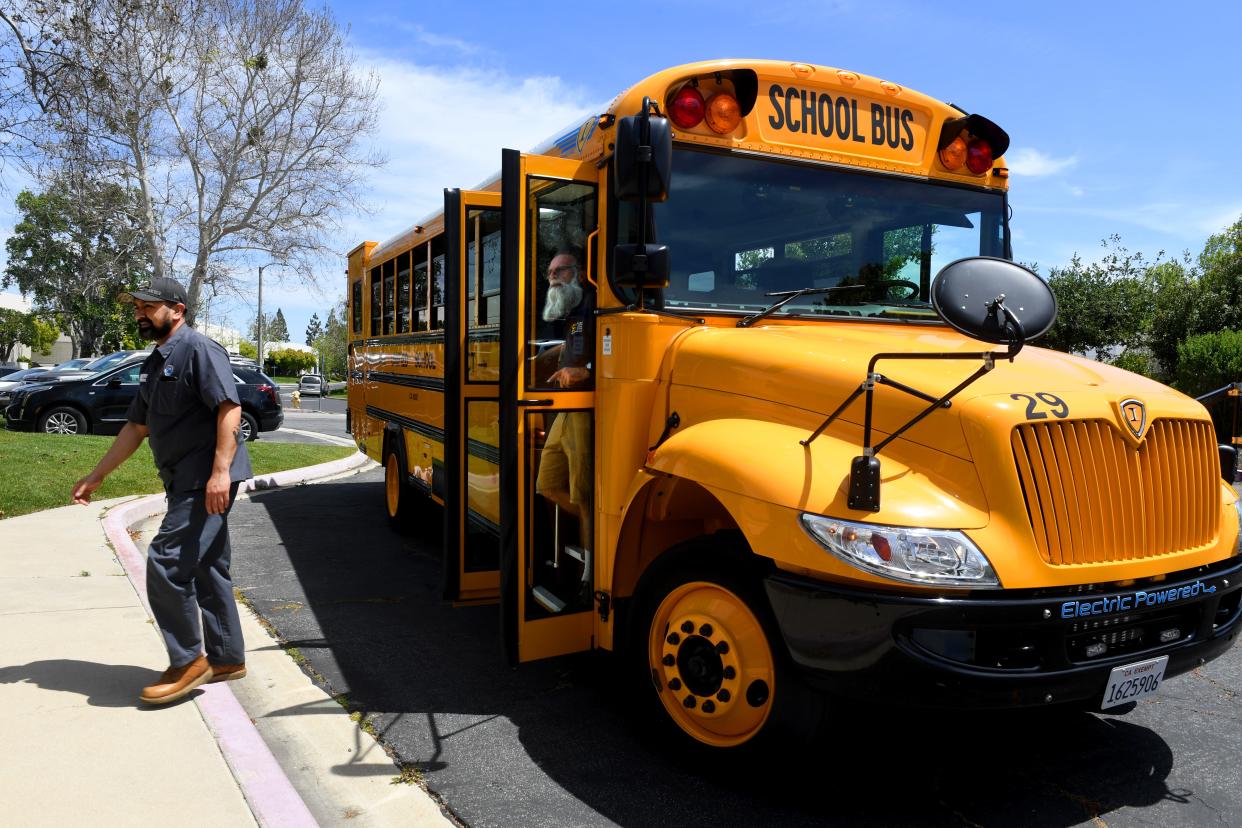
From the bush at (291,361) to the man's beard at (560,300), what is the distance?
266 ft

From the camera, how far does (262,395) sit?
52.8 ft

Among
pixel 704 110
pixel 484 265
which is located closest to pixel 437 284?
pixel 484 265

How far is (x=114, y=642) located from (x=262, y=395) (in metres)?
12.0

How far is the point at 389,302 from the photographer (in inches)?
314

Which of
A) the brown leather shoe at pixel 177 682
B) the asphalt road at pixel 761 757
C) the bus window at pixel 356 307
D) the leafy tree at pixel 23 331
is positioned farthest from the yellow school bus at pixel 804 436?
the leafy tree at pixel 23 331

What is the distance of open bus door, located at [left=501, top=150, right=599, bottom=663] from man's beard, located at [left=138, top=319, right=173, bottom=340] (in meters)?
1.57

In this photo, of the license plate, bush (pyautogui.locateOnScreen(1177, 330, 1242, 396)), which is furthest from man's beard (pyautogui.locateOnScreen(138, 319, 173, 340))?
bush (pyautogui.locateOnScreen(1177, 330, 1242, 396))

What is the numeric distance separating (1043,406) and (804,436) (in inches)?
30.0

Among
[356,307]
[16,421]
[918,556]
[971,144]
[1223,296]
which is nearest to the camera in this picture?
[918,556]

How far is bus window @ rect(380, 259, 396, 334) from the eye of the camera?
25.7ft

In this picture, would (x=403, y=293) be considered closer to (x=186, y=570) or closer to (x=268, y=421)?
(x=186, y=570)

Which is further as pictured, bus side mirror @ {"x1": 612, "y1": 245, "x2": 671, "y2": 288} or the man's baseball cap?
the man's baseball cap

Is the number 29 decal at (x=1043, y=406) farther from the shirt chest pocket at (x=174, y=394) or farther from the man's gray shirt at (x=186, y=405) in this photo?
the shirt chest pocket at (x=174, y=394)

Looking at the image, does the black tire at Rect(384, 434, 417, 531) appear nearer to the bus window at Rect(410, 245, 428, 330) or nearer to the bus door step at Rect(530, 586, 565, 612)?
the bus window at Rect(410, 245, 428, 330)
